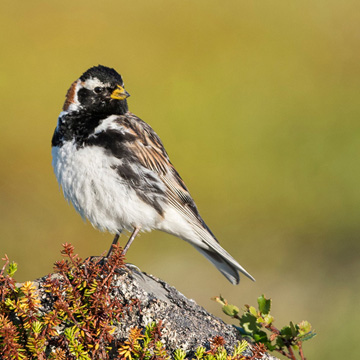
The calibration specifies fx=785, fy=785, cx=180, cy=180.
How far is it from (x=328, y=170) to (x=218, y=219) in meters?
1.85

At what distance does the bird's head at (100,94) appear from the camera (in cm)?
503

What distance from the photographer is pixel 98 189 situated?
15.4 feet

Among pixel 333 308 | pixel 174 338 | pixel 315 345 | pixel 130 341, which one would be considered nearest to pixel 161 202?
pixel 174 338

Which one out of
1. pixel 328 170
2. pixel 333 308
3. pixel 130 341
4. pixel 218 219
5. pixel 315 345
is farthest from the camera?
pixel 328 170

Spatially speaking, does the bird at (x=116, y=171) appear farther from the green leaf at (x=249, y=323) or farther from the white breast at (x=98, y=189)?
the green leaf at (x=249, y=323)

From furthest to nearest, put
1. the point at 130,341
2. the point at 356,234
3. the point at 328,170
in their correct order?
the point at 328,170 → the point at 356,234 → the point at 130,341

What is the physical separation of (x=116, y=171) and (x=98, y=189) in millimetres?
154

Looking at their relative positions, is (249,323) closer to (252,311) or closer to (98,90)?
(252,311)

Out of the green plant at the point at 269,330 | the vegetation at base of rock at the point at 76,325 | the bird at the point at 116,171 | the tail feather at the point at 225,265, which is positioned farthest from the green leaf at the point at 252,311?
the tail feather at the point at 225,265

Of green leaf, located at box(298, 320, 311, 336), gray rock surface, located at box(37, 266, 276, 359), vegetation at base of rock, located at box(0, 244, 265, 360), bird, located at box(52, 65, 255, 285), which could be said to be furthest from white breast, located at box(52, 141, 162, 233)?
green leaf, located at box(298, 320, 311, 336)

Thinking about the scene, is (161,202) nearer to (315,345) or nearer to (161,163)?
(161,163)

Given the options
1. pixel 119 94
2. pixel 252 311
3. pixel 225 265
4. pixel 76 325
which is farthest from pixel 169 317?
pixel 119 94

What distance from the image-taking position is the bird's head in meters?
5.03

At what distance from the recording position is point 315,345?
23.8 ft
